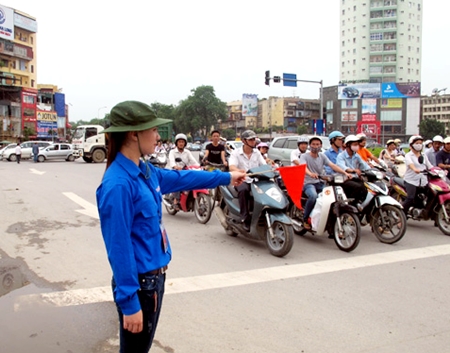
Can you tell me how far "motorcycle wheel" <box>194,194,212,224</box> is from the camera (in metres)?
8.34

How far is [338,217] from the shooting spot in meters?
6.39

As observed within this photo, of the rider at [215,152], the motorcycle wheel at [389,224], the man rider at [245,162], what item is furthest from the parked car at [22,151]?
Result: the motorcycle wheel at [389,224]

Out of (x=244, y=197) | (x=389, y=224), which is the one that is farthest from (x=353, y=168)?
(x=244, y=197)

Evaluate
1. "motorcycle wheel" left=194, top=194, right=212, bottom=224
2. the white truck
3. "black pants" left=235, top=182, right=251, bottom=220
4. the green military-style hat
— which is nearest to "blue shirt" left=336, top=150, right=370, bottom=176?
"black pants" left=235, top=182, right=251, bottom=220

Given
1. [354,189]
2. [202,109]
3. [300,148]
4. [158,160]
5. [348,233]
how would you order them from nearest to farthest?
[348,233] < [354,189] < [300,148] < [158,160] < [202,109]

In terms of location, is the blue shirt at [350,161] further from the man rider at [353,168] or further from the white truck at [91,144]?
the white truck at [91,144]

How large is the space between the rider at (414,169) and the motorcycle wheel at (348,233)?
212cm

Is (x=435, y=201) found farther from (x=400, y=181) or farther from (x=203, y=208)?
(x=203, y=208)

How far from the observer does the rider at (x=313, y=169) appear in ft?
22.7

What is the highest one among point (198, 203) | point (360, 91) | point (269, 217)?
point (360, 91)

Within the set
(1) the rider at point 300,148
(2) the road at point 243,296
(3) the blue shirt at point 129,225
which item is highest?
(1) the rider at point 300,148

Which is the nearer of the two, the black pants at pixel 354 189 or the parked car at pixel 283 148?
the black pants at pixel 354 189

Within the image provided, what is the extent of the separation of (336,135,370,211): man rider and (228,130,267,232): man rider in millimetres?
Answer: 1295

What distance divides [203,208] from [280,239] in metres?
2.76
